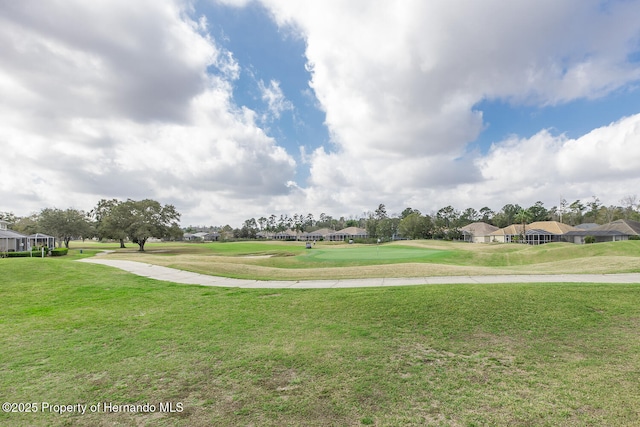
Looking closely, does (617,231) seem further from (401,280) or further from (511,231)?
(401,280)

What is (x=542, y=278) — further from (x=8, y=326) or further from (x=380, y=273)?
(x=8, y=326)

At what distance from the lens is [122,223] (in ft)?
175

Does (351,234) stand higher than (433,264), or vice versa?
(351,234)

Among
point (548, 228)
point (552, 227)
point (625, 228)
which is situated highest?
point (552, 227)

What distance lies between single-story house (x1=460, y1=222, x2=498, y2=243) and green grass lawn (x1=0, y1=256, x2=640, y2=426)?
72.9 metres

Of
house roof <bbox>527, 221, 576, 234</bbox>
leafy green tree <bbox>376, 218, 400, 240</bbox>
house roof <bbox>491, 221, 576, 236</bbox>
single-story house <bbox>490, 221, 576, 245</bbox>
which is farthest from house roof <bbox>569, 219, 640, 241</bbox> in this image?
leafy green tree <bbox>376, 218, 400, 240</bbox>

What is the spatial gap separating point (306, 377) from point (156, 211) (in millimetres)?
58642

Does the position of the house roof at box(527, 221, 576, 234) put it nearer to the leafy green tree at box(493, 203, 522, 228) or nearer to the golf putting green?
the leafy green tree at box(493, 203, 522, 228)

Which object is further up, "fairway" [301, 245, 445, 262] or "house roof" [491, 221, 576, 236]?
"house roof" [491, 221, 576, 236]

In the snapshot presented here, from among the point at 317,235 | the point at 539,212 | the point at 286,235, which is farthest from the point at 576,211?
the point at 286,235

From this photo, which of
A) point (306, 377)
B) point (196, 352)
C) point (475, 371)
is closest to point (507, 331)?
point (475, 371)

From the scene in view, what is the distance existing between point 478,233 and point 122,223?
7661 cm

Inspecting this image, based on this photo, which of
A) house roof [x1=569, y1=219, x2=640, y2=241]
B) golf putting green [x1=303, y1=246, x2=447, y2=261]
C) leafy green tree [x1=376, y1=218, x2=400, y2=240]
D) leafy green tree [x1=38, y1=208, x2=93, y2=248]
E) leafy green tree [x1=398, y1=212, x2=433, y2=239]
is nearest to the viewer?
golf putting green [x1=303, y1=246, x2=447, y2=261]

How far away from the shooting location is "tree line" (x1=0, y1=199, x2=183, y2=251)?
53.1m
